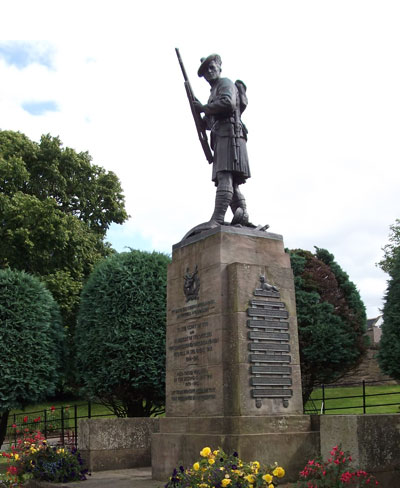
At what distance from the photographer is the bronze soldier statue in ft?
34.9

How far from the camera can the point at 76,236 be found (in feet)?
85.0

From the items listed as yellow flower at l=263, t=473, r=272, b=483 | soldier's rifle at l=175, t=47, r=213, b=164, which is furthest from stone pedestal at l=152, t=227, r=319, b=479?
soldier's rifle at l=175, t=47, r=213, b=164

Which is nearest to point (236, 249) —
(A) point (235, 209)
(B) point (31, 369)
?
(A) point (235, 209)

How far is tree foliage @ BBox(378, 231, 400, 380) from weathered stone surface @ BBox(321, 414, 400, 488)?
12.0 meters

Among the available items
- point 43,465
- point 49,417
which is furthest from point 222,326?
point 49,417

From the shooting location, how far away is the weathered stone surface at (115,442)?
11.6m

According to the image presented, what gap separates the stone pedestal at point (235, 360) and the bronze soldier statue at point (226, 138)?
80cm

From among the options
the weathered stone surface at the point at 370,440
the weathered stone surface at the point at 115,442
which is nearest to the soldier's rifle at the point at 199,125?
the weathered stone surface at the point at 115,442

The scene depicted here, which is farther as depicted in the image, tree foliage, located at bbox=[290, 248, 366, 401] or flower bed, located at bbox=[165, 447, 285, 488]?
tree foliage, located at bbox=[290, 248, 366, 401]

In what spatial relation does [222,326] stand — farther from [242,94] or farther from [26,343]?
[26,343]

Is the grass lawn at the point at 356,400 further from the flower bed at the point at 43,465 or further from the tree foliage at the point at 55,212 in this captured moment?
the flower bed at the point at 43,465

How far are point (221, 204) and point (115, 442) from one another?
17.3 ft

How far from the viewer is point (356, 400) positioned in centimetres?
2825

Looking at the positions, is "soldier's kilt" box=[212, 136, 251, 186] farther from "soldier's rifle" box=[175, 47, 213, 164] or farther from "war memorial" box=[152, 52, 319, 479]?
"soldier's rifle" box=[175, 47, 213, 164]
